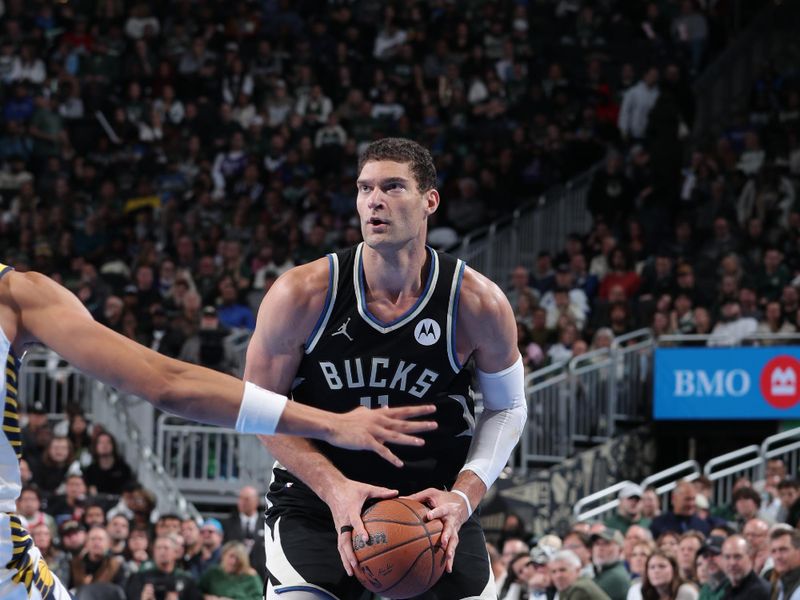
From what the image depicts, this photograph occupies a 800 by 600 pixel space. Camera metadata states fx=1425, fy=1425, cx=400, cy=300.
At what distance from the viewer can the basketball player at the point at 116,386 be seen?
4250mm

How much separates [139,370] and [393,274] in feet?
6.46

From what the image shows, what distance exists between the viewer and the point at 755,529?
1155 centimetres

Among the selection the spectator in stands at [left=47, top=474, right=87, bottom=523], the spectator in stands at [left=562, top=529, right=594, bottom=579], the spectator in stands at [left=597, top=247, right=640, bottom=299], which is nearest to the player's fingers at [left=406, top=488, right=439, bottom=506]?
the spectator in stands at [left=562, top=529, right=594, bottom=579]

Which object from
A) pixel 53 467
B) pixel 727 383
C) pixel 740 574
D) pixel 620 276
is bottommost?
pixel 740 574

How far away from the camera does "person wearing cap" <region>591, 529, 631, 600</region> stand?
1155 centimetres

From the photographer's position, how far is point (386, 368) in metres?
5.88

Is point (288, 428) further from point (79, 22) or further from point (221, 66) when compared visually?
point (79, 22)

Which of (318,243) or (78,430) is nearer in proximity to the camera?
(78,430)

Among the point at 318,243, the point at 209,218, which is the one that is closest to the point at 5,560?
the point at 318,243

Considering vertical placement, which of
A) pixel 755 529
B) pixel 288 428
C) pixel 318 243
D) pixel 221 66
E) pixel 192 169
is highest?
pixel 221 66

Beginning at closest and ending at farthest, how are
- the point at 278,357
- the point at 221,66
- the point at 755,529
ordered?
1. the point at 278,357
2. the point at 755,529
3. the point at 221,66

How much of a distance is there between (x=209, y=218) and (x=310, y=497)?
1521 centimetres

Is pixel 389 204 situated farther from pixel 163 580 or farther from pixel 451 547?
pixel 163 580

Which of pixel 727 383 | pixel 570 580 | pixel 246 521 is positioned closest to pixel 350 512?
pixel 570 580
